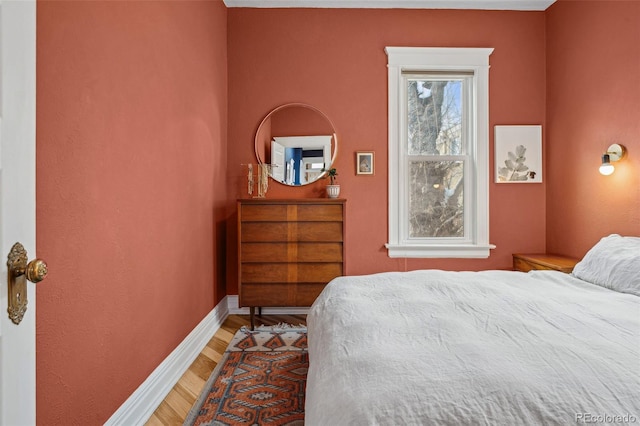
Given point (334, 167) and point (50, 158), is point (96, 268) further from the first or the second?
point (334, 167)

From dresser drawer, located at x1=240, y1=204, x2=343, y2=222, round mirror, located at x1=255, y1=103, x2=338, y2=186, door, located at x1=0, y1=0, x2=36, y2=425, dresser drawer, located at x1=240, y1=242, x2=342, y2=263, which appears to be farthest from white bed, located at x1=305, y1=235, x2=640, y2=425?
round mirror, located at x1=255, y1=103, x2=338, y2=186

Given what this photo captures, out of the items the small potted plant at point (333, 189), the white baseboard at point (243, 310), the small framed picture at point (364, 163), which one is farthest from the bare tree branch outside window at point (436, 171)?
the white baseboard at point (243, 310)

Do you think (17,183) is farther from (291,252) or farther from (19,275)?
(291,252)

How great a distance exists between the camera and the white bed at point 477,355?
2.81 feet

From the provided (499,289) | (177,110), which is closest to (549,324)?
(499,289)

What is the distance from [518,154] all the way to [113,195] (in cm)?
351

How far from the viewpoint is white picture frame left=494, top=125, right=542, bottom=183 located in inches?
137

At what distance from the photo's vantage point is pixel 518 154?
11.5 feet

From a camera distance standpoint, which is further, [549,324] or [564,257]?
[564,257]

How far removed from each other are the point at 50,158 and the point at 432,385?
138 centimetres

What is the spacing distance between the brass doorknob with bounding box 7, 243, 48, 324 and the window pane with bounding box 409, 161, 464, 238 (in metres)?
3.23

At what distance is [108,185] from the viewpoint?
5.00ft

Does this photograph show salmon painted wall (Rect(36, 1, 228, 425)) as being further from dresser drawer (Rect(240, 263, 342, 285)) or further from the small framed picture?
the small framed picture

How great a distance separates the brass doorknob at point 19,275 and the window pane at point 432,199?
10.6 ft
